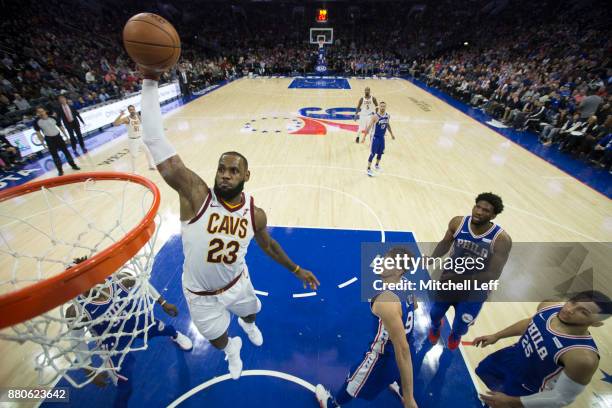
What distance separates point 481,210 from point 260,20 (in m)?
40.9

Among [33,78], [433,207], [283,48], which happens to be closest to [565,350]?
[433,207]

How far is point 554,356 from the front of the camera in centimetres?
213

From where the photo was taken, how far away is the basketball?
7.23ft

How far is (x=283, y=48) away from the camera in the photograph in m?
32.8

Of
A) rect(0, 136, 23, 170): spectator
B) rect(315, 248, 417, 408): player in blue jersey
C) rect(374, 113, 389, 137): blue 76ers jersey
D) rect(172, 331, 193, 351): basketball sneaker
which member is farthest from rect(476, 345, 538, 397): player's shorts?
rect(0, 136, 23, 170): spectator

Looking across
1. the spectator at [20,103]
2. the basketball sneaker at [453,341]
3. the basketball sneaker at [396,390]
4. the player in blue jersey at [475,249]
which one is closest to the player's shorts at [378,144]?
the player in blue jersey at [475,249]

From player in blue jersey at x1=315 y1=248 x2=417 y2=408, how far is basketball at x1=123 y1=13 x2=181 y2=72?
223 cm

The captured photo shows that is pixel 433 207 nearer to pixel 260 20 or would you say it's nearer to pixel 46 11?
pixel 46 11

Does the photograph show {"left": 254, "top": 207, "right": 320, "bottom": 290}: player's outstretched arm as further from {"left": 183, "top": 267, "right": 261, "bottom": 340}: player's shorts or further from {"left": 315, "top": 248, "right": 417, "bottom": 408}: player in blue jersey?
{"left": 315, "top": 248, "right": 417, "bottom": 408}: player in blue jersey

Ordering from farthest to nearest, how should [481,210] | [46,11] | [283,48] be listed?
[283,48] → [46,11] → [481,210]

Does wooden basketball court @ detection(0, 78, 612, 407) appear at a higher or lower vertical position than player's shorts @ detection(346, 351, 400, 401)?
lower

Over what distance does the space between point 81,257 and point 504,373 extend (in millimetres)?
4271

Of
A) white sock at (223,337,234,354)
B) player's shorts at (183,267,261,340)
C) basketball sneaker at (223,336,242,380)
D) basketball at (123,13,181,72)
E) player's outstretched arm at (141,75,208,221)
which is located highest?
basketball at (123,13,181,72)

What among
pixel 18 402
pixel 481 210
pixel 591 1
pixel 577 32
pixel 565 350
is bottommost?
pixel 18 402
